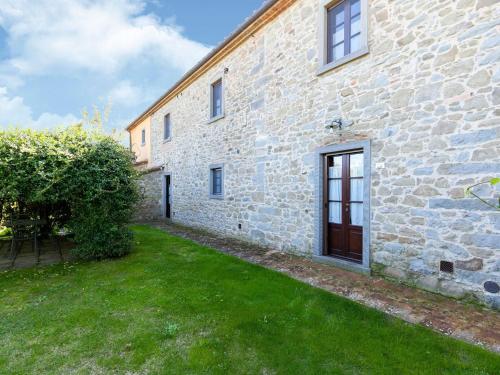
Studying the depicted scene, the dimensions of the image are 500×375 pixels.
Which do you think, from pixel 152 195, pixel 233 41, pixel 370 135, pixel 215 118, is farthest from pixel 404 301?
pixel 152 195

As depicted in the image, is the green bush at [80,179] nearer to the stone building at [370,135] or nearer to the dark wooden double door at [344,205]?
the stone building at [370,135]

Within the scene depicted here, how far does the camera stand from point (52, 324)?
314 centimetres

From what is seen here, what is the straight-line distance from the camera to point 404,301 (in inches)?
145

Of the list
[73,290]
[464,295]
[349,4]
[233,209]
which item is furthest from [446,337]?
[233,209]

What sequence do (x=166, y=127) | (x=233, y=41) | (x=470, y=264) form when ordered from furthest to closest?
(x=166, y=127)
(x=233, y=41)
(x=470, y=264)

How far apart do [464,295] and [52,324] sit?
5.38 meters

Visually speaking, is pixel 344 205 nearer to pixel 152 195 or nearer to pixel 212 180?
pixel 212 180

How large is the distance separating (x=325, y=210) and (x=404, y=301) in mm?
2345

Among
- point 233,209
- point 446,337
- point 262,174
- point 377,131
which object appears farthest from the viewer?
point 233,209

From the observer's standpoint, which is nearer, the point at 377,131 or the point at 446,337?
the point at 446,337

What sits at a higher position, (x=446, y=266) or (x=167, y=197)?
(x=167, y=197)

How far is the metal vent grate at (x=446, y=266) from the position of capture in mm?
3787

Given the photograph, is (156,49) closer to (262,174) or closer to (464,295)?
(262,174)

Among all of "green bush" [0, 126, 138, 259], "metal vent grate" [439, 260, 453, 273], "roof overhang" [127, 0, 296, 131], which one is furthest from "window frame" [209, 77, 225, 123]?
"metal vent grate" [439, 260, 453, 273]
